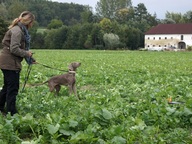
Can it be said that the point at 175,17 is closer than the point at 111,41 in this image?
No

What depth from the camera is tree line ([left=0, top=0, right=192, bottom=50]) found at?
8650cm

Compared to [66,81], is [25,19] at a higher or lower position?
higher

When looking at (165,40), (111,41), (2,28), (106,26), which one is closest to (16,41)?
(2,28)

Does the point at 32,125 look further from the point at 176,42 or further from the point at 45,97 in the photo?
the point at 176,42

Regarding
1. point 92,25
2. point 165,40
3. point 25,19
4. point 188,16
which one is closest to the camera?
point 25,19

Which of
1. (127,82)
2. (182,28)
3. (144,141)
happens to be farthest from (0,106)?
(182,28)

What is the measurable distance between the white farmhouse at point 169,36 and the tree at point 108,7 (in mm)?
29172

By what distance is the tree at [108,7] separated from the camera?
12588 cm

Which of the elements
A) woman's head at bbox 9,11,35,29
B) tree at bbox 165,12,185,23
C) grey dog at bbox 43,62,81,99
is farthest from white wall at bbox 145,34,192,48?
woman's head at bbox 9,11,35,29

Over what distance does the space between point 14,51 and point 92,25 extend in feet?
281

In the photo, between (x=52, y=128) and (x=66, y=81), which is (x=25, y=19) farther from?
(x=66, y=81)

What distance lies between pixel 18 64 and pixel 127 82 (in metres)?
6.93

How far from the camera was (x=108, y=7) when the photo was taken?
12681cm

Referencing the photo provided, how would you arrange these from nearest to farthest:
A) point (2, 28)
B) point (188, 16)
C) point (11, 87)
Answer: point (11, 87) → point (2, 28) → point (188, 16)
